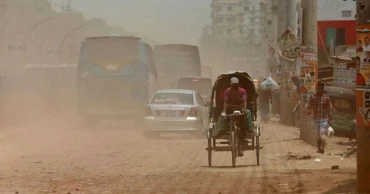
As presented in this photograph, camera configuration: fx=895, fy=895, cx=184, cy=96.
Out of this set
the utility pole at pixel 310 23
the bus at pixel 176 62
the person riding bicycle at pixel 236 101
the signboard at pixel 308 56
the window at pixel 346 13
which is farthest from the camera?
the window at pixel 346 13

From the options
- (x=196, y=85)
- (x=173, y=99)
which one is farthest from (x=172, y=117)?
(x=196, y=85)

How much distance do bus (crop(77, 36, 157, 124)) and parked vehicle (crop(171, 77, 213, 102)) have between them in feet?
27.6

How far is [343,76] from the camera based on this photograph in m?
31.0

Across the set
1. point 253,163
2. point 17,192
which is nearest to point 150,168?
A: point 253,163

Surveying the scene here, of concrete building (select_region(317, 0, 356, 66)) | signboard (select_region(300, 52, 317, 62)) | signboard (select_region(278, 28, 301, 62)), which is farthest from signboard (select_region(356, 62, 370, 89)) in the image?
concrete building (select_region(317, 0, 356, 66))

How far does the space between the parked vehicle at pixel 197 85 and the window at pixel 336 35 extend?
22.0 m

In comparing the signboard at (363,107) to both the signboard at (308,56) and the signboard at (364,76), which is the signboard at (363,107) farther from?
the signboard at (308,56)

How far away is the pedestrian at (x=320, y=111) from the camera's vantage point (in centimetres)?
Result: 2055

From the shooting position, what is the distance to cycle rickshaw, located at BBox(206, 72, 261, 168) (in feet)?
57.5

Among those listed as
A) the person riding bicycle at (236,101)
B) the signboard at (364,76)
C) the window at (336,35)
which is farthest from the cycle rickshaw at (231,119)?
the window at (336,35)

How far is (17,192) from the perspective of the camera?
12969mm

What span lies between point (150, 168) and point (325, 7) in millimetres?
50685

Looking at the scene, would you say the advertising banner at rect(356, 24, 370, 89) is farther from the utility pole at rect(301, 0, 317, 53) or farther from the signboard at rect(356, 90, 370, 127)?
the utility pole at rect(301, 0, 317, 53)

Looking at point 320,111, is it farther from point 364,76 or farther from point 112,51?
point 112,51
